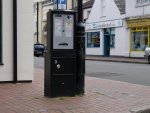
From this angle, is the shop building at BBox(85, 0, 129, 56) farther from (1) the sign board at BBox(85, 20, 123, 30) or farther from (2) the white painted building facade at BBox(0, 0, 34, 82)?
(2) the white painted building facade at BBox(0, 0, 34, 82)

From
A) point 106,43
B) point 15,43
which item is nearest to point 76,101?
point 15,43

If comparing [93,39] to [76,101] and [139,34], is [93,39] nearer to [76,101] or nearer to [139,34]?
[139,34]

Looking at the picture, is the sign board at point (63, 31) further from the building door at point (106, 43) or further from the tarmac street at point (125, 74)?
the building door at point (106, 43)

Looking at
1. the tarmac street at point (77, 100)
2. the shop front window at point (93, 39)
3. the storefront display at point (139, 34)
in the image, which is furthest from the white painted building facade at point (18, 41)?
the shop front window at point (93, 39)

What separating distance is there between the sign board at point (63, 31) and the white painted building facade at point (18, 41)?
315 cm

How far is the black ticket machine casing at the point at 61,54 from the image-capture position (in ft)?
34.2

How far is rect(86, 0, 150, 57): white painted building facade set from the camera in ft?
127

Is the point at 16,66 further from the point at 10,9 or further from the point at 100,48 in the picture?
the point at 100,48

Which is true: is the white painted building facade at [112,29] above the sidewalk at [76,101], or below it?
above

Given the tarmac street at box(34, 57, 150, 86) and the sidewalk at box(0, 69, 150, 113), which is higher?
the sidewalk at box(0, 69, 150, 113)

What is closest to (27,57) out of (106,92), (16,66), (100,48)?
(16,66)

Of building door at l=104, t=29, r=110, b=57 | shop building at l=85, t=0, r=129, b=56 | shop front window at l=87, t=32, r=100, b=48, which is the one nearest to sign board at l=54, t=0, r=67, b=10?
shop building at l=85, t=0, r=129, b=56

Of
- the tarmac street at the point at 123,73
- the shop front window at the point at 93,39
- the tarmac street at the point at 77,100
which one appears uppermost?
the shop front window at the point at 93,39

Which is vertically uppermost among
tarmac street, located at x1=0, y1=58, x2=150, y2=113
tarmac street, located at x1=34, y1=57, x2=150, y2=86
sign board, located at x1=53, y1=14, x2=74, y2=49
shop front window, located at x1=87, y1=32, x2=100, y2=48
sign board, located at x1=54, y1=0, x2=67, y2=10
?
sign board, located at x1=54, y1=0, x2=67, y2=10
